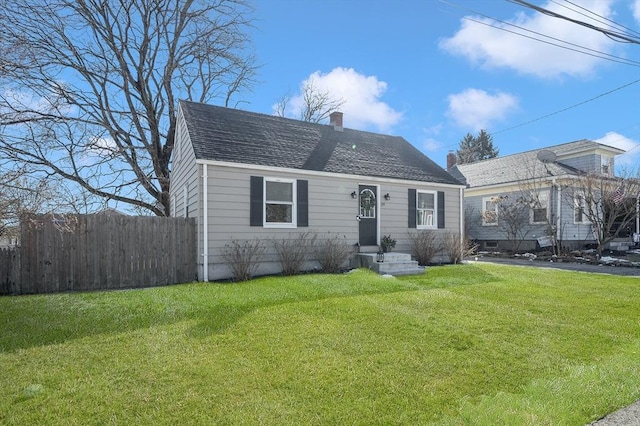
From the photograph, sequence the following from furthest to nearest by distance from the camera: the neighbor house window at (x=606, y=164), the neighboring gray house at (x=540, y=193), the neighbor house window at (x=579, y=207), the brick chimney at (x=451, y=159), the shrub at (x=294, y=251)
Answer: the brick chimney at (x=451, y=159) < the neighbor house window at (x=606, y=164) < the neighboring gray house at (x=540, y=193) < the neighbor house window at (x=579, y=207) < the shrub at (x=294, y=251)

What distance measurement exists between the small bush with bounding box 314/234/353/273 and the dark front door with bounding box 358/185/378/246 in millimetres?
950

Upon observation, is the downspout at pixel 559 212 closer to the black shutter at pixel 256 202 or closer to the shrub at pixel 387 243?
the shrub at pixel 387 243

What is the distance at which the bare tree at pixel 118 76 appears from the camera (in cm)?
1305

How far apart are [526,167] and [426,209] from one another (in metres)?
9.20

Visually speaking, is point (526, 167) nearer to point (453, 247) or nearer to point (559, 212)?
point (559, 212)

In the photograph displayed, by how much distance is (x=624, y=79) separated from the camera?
13.6 metres

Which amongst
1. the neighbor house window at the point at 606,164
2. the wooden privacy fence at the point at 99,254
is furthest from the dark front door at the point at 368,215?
the neighbor house window at the point at 606,164

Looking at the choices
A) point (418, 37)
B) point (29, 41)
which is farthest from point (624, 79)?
point (29, 41)

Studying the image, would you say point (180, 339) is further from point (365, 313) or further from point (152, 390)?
point (365, 313)

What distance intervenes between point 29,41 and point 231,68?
856 cm

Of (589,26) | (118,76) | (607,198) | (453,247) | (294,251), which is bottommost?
(453,247)

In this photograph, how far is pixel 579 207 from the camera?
49.4ft

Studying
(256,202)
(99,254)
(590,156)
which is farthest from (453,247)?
(99,254)

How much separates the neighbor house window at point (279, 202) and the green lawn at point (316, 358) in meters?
3.51
